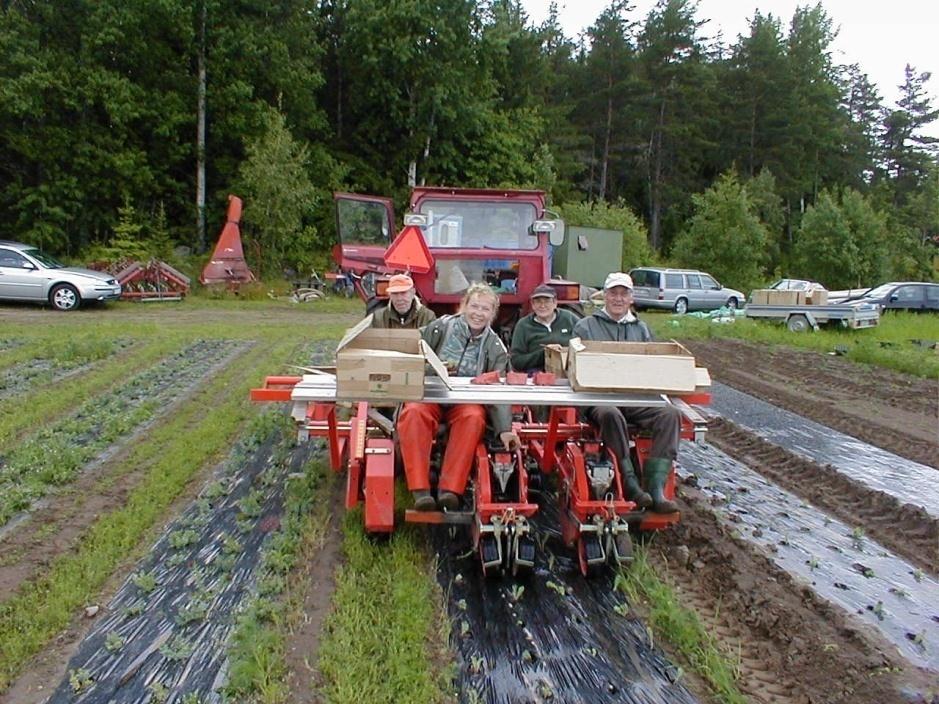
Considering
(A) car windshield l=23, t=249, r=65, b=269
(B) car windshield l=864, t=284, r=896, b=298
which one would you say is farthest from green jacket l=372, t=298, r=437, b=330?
(B) car windshield l=864, t=284, r=896, b=298

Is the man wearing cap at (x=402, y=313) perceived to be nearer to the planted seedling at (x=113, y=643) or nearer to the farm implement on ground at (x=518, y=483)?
the farm implement on ground at (x=518, y=483)

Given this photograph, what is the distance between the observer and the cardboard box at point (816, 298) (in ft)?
58.0

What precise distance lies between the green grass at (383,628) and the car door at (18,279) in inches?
604

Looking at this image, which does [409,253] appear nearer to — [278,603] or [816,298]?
[278,603]

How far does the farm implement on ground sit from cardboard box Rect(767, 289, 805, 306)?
48.1 ft

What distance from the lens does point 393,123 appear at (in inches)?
1181

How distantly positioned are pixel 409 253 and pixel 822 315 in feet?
44.8

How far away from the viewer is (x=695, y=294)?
23.6 meters

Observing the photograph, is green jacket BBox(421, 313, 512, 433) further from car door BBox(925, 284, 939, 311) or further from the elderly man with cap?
car door BBox(925, 284, 939, 311)

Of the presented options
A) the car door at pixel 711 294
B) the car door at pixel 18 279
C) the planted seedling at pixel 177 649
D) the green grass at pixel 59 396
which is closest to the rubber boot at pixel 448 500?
the planted seedling at pixel 177 649

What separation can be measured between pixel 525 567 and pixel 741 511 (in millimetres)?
1963

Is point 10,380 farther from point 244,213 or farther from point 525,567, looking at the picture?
point 244,213

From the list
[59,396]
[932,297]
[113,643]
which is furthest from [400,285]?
[932,297]

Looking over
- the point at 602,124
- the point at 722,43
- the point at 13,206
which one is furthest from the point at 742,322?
the point at 722,43
